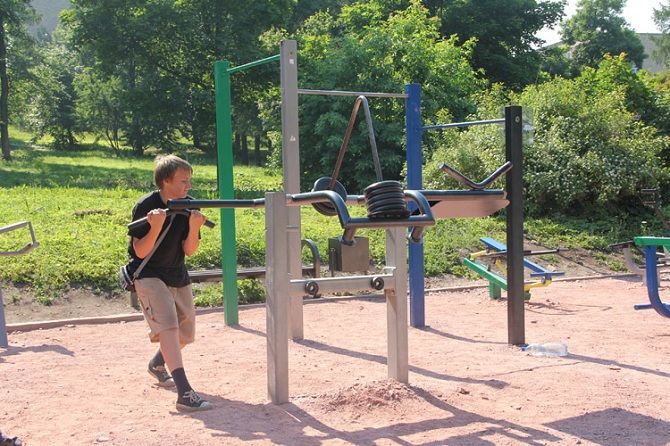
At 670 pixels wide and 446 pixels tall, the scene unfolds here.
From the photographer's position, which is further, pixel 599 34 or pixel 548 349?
pixel 599 34

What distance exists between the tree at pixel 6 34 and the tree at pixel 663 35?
4760 cm

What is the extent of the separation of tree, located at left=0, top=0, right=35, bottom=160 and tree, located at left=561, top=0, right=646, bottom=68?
38.0m

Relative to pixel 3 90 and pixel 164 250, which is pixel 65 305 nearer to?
pixel 164 250

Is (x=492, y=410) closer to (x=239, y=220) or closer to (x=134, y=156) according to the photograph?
(x=239, y=220)

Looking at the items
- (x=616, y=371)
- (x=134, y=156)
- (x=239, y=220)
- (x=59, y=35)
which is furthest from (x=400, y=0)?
(x=59, y=35)

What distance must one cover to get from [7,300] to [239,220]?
434 cm

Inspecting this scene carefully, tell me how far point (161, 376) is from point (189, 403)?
692 mm

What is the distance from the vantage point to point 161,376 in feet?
16.2

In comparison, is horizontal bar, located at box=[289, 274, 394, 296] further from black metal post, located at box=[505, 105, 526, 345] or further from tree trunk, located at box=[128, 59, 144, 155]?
tree trunk, located at box=[128, 59, 144, 155]

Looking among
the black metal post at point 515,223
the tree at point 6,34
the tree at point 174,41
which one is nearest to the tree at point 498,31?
the tree at point 174,41

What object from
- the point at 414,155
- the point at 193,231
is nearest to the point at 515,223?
the point at 414,155

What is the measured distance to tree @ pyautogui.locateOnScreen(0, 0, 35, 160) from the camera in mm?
25766

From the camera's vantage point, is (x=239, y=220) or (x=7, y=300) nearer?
(x=7, y=300)

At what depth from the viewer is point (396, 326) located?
4.62 metres
